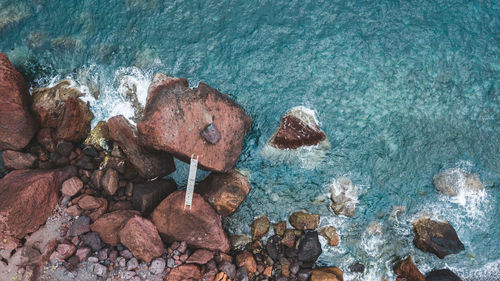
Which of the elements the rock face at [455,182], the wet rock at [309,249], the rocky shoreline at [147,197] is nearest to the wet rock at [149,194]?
the rocky shoreline at [147,197]

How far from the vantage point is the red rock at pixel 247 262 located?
27.1 ft

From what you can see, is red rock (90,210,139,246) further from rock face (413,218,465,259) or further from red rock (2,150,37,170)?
rock face (413,218,465,259)

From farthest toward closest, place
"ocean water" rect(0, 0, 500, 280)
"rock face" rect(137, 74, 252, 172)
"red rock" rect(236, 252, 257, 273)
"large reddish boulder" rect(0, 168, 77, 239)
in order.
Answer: "ocean water" rect(0, 0, 500, 280) < "red rock" rect(236, 252, 257, 273) < "rock face" rect(137, 74, 252, 172) < "large reddish boulder" rect(0, 168, 77, 239)

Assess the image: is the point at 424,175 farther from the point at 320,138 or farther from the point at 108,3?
the point at 108,3

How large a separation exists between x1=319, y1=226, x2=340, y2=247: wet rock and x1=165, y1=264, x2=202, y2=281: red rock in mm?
3656

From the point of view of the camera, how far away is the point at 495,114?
8.98 meters

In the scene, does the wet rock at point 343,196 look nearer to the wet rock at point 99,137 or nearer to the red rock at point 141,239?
the red rock at point 141,239

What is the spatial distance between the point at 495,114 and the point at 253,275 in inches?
337

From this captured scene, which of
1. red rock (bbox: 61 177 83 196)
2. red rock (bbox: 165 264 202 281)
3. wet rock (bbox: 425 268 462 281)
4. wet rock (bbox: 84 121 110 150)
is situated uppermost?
wet rock (bbox: 84 121 110 150)

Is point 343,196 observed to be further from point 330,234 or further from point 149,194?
point 149,194

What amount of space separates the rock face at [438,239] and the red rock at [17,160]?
36.8 ft

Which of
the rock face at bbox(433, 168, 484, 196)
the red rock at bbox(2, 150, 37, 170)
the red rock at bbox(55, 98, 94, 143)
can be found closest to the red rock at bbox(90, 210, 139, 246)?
the red rock at bbox(55, 98, 94, 143)

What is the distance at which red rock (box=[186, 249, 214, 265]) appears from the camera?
26.1 ft

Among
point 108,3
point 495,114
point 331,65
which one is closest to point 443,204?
point 495,114
